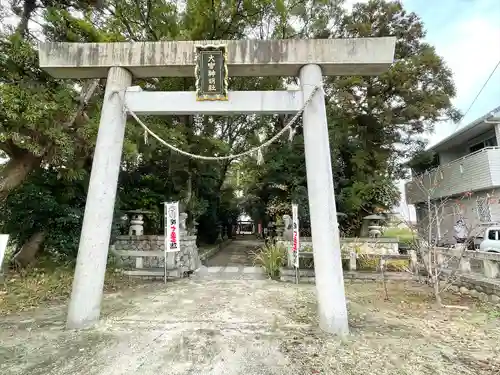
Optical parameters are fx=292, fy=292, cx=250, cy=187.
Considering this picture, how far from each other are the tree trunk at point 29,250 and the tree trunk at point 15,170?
5.96 feet

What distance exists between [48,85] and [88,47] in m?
2.37

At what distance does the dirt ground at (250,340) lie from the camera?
2.95m

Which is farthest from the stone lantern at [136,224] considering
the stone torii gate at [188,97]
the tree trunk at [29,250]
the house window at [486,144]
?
the house window at [486,144]

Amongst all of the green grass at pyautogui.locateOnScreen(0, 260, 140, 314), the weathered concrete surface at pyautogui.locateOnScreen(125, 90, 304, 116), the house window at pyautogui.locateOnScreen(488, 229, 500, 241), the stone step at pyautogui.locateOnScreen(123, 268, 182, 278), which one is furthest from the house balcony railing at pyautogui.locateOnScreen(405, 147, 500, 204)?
the green grass at pyautogui.locateOnScreen(0, 260, 140, 314)

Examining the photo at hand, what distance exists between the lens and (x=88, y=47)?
4.55 metres

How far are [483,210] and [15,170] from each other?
16448mm

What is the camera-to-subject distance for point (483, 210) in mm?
12539

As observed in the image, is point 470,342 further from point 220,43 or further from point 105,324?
point 220,43

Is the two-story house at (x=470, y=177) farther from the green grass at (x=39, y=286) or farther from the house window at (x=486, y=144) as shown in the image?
the green grass at (x=39, y=286)

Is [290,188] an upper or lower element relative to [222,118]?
lower

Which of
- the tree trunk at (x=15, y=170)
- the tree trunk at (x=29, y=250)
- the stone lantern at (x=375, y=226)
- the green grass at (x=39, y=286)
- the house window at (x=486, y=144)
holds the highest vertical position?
the house window at (x=486, y=144)

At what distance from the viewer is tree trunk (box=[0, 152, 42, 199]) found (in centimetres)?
641

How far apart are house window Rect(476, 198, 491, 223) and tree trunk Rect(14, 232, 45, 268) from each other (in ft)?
52.0

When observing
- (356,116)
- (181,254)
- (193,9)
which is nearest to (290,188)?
(356,116)
